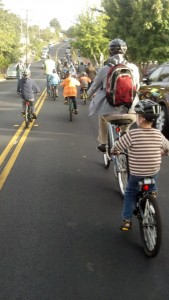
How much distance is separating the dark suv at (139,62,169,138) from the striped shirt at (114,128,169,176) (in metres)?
5.78

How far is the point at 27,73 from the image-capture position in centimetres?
1247

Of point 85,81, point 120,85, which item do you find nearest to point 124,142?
point 120,85

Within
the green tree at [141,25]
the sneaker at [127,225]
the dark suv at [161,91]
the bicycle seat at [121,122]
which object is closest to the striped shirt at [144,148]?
the sneaker at [127,225]

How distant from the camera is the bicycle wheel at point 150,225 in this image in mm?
4084

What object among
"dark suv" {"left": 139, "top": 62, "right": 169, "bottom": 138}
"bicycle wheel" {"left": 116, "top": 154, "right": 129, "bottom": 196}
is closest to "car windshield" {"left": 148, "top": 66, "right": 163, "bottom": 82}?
"dark suv" {"left": 139, "top": 62, "right": 169, "bottom": 138}

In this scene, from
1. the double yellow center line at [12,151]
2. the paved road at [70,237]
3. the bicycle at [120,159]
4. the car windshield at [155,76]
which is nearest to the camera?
the paved road at [70,237]

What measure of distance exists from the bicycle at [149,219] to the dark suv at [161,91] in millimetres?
5845

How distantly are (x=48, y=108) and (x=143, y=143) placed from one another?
1320cm

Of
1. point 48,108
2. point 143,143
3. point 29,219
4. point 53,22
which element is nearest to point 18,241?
point 29,219

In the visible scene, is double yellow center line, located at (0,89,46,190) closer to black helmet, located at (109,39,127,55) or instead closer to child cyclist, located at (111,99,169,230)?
black helmet, located at (109,39,127,55)

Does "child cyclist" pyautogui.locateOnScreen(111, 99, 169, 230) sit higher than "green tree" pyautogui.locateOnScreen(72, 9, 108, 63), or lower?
lower

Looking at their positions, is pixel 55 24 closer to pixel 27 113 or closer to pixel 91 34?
pixel 91 34

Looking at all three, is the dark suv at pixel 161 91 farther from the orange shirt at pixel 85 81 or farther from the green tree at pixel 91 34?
the green tree at pixel 91 34

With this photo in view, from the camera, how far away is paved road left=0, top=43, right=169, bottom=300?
3.80 m
